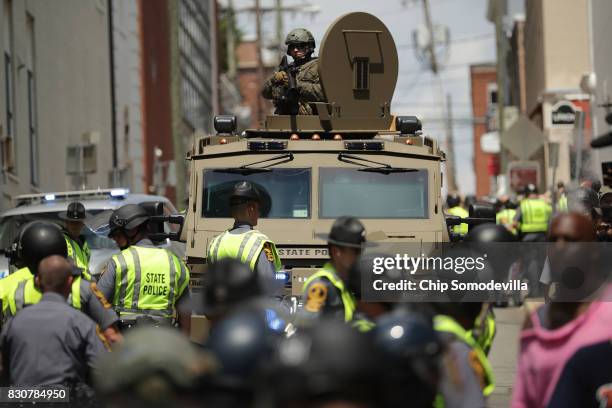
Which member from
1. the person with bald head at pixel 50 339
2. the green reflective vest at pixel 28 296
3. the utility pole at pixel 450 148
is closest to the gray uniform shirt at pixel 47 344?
the person with bald head at pixel 50 339

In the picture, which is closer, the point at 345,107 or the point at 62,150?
the point at 345,107

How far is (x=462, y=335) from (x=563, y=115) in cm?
1541

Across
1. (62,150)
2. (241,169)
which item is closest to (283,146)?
(241,169)

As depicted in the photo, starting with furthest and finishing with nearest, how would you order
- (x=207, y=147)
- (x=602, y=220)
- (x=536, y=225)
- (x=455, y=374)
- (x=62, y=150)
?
1. (x=62, y=150)
2. (x=536, y=225)
3. (x=207, y=147)
4. (x=602, y=220)
5. (x=455, y=374)

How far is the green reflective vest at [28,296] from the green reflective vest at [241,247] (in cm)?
175

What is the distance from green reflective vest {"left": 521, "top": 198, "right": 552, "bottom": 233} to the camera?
2055cm

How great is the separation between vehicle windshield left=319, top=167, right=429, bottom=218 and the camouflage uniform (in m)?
1.60

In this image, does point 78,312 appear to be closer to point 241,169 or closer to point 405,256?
point 405,256

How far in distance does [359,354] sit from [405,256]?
5885 millimetres

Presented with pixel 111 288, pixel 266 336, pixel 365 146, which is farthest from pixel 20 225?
pixel 266 336

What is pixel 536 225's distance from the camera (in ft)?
67.5

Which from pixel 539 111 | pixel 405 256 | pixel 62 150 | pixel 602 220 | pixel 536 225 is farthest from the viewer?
pixel 539 111

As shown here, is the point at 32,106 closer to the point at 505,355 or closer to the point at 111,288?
the point at 505,355

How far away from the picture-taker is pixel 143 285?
9.29 metres
